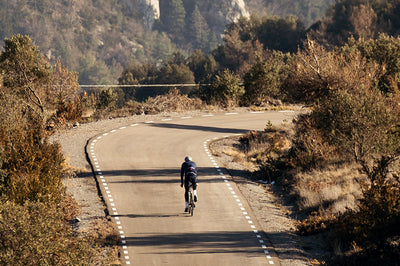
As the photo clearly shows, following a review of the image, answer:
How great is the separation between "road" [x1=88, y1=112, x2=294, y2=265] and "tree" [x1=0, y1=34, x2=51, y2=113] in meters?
6.07

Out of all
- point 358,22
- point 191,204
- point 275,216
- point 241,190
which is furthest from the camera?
point 358,22

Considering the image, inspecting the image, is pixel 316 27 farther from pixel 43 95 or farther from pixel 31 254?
pixel 31 254

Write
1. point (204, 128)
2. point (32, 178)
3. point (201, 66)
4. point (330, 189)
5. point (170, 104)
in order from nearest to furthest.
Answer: point (32, 178) < point (330, 189) < point (204, 128) < point (170, 104) < point (201, 66)

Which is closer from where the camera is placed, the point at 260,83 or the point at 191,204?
the point at 191,204

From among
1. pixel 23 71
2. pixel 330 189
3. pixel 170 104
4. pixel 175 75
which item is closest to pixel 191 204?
pixel 330 189

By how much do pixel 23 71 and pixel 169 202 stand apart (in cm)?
1771

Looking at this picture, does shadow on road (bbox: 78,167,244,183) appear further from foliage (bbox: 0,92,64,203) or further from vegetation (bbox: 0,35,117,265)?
foliage (bbox: 0,92,64,203)

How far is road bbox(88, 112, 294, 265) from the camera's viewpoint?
19.1 m

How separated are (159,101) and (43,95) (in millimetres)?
8283

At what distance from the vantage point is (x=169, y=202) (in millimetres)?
23859

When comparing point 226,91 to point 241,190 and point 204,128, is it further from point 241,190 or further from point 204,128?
point 241,190

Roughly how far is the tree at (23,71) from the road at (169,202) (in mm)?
6070

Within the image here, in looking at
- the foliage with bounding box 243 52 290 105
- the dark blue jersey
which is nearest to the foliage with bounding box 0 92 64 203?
the dark blue jersey

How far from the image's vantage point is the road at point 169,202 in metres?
19.1
